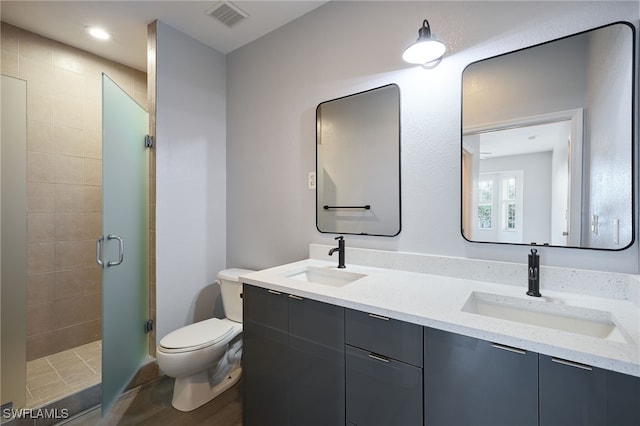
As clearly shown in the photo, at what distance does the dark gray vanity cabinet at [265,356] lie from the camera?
4.52ft

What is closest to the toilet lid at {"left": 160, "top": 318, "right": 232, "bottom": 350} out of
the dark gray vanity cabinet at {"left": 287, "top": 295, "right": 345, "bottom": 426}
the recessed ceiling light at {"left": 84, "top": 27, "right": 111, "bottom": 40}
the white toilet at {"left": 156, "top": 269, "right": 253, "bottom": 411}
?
the white toilet at {"left": 156, "top": 269, "right": 253, "bottom": 411}

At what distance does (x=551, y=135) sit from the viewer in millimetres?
1259

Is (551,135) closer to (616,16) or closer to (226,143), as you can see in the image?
(616,16)

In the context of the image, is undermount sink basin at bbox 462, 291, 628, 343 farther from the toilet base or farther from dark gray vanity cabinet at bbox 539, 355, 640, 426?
the toilet base

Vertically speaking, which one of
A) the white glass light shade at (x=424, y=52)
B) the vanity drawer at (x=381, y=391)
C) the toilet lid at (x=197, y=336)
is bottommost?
the toilet lid at (x=197, y=336)

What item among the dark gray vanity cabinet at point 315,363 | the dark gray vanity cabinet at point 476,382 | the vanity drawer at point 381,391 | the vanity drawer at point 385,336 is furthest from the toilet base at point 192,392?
the dark gray vanity cabinet at point 476,382

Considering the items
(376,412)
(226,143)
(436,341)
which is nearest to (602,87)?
(436,341)

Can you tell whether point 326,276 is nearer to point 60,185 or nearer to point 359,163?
point 359,163

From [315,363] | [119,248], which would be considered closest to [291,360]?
[315,363]

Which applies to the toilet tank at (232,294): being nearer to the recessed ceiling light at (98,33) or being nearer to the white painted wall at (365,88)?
the white painted wall at (365,88)

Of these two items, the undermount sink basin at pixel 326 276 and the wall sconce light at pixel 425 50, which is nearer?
the wall sconce light at pixel 425 50

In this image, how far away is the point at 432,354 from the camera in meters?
0.97

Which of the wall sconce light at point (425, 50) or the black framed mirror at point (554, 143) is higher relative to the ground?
the wall sconce light at point (425, 50)

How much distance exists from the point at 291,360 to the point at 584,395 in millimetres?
1041
